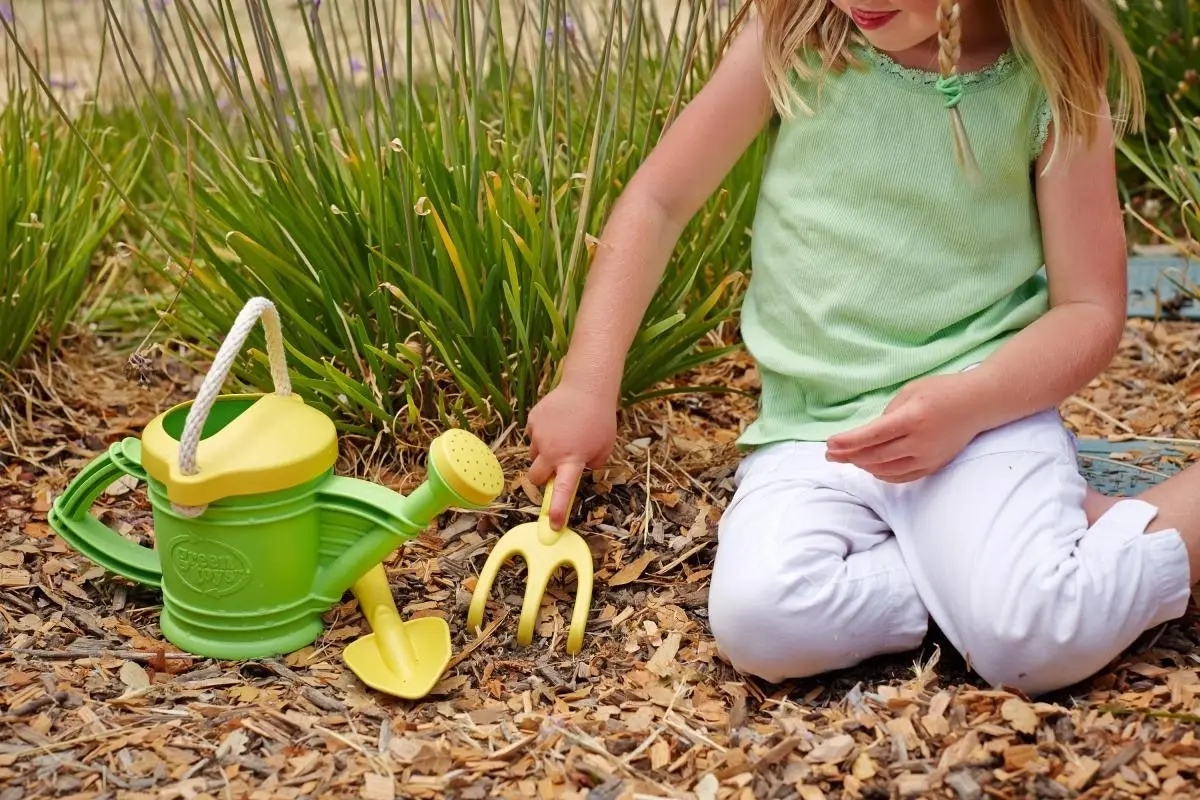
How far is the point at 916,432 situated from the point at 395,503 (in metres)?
0.55

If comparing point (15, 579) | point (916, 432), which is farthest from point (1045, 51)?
point (15, 579)

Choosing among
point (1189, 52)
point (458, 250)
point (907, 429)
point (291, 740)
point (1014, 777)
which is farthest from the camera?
A: point (1189, 52)

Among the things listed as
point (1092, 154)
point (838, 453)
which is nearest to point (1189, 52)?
point (1092, 154)

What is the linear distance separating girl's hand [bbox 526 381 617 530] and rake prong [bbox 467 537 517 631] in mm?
65

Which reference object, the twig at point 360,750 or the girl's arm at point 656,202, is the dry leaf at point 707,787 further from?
the girl's arm at point 656,202

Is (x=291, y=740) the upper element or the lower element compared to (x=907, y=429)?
lower

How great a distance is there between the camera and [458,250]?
1.65 m

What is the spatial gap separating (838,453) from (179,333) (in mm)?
1138

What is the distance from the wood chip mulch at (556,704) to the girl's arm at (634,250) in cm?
16

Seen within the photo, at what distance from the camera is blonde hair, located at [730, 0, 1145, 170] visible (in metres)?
1.37

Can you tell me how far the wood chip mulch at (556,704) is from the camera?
46.8 inches

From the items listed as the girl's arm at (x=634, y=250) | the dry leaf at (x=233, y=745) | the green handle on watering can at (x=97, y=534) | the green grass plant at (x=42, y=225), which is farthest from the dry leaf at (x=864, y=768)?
the green grass plant at (x=42, y=225)

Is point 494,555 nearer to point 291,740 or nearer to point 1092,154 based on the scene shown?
point 291,740

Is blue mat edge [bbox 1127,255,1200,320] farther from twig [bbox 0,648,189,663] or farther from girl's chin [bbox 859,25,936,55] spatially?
twig [bbox 0,648,189,663]
